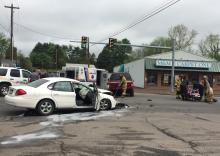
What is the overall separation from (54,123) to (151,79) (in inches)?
1600

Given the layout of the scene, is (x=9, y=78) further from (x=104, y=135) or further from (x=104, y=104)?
(x=104, y=135)

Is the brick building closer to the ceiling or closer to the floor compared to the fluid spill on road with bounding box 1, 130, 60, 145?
closer to the ceiling

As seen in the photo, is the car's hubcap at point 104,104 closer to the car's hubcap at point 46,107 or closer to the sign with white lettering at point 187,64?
the car's hubcap at point 46,107

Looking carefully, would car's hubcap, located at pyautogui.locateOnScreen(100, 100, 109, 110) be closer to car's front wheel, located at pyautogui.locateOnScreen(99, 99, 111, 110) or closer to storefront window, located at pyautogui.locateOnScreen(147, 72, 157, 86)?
car's front wheel, located at pyautogui.locateOnScreen(99, 99, 111, 110)

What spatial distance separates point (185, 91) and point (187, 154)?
16537mm

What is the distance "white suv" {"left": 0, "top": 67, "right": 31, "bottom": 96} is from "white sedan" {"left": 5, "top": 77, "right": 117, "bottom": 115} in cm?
750

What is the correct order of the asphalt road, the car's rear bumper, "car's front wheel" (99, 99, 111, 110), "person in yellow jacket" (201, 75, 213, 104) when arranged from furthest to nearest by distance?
"person in yellow jacket" (201, 75, 213, 104)
"car's front wheel" (99, 99, 111, 110)
the car's rear bumper
the asphalt road

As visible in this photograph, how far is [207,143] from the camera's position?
8.66 m

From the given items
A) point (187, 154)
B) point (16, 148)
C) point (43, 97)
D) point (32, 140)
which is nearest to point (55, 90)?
point (43, 97)

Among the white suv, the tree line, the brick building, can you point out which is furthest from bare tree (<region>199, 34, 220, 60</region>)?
the white suv

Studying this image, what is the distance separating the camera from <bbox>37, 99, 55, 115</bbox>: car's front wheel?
13.2m

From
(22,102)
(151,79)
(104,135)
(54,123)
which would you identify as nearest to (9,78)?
(22,102)

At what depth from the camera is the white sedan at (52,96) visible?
13023 millimetres

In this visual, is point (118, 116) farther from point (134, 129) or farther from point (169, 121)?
point (134, 129)
